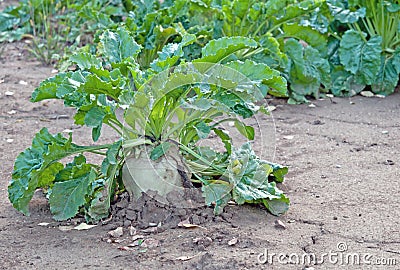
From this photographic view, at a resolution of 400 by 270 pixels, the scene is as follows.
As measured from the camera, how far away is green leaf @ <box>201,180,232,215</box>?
336cm

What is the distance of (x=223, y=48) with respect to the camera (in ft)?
10.8

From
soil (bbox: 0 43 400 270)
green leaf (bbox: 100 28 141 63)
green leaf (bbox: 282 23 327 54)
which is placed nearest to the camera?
soil (bbox: 0 43 400 270)

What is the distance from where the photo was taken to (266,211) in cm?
351

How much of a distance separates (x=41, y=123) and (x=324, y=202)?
91.5 inches

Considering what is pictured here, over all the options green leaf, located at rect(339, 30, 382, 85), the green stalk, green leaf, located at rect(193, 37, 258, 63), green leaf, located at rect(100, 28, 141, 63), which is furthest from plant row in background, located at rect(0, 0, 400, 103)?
the green stalk

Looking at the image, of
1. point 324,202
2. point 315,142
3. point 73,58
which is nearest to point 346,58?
point 315,142

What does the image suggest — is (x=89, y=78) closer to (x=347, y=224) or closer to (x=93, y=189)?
(x=93, y=189)

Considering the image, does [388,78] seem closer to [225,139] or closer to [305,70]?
[305,70]

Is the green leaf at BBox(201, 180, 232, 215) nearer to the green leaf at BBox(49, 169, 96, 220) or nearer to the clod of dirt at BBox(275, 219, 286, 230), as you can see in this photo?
the clod of dirt at BBox(275, 219, 286, 230)

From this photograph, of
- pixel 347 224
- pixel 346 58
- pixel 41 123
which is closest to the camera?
pixel 347 224

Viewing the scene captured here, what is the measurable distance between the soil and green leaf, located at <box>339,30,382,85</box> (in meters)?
1.09

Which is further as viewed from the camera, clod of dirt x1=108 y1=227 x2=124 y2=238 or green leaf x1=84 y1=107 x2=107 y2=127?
clod of dirt x1=108 y1=227 x2=124 y2=238

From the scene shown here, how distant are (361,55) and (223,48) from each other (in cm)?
254

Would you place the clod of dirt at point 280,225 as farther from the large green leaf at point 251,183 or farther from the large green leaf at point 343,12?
the large green leaf at point 343,12
